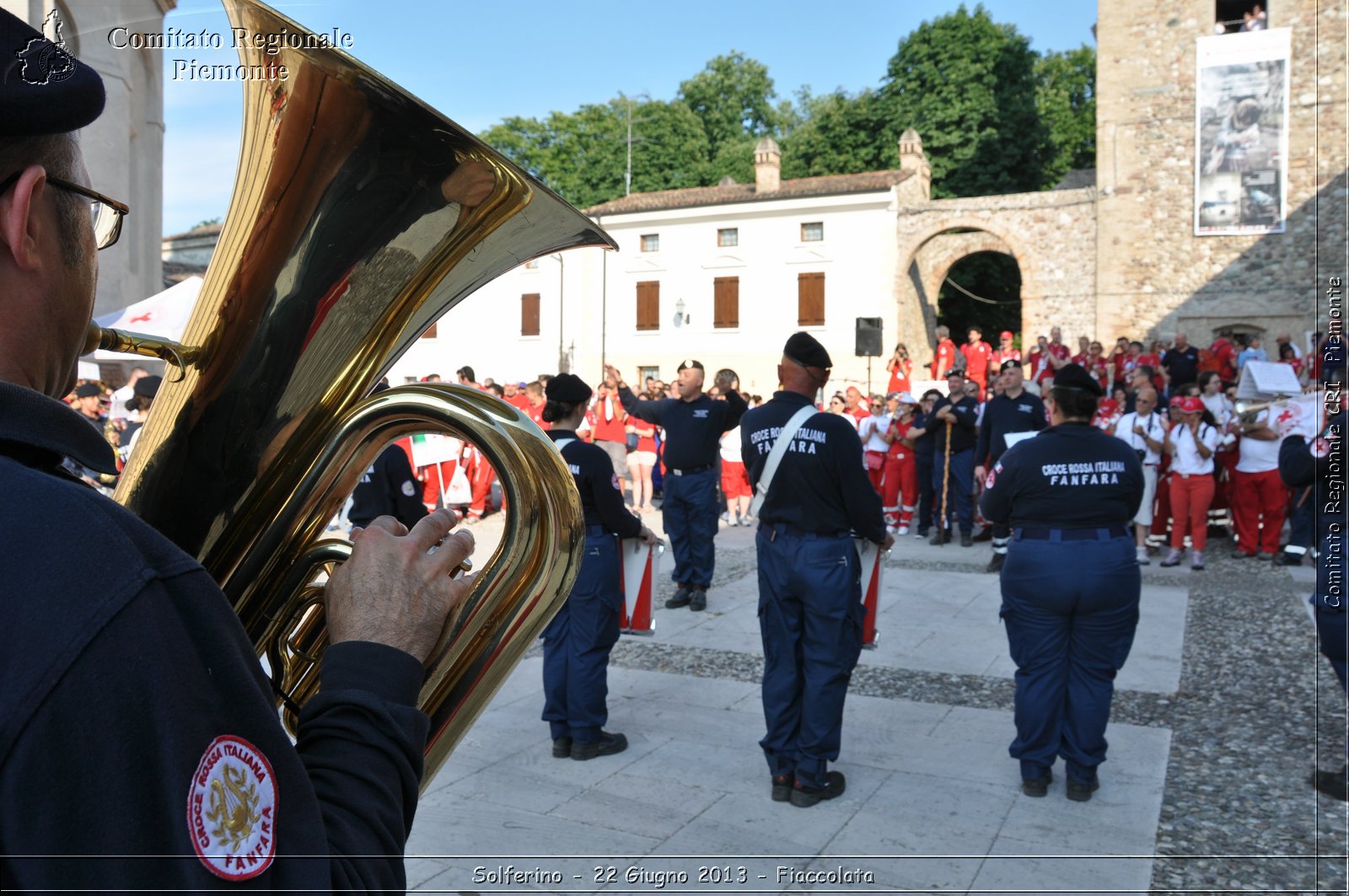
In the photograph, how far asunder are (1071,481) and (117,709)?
4247mm

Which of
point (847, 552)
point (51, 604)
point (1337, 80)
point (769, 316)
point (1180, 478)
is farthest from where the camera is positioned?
point (769, 316)

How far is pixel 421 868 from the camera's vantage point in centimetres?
364

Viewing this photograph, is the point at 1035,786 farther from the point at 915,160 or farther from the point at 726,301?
the point at 915,160

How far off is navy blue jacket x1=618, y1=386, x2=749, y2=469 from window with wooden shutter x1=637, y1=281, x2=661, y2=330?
2470 cm

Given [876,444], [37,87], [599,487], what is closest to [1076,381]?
[599,487]

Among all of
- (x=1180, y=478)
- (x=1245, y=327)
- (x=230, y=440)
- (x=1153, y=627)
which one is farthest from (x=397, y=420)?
(x=1245, y=327)

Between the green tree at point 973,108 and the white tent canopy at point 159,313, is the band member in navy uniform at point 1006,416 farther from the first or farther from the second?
the green tree at point 973,108

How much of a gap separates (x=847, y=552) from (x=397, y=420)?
132 inches

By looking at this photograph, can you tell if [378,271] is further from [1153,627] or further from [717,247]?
[717,247]

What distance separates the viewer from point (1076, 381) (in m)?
4.54

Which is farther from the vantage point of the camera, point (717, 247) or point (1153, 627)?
point (717, 247)

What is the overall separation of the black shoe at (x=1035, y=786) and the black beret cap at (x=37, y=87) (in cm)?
443

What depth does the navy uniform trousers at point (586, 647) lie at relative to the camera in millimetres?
4844

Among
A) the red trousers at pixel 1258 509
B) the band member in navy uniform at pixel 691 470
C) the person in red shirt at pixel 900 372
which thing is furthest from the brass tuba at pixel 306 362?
the person in red shirt at pixel 900 372
